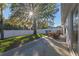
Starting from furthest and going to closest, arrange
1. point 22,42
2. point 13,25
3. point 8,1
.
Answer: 1. point 22,42
2. point 13,25
3. point 8,1

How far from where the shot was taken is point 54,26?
6.95 m

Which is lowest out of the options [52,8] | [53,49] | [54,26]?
[53,49]

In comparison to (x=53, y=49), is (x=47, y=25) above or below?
above

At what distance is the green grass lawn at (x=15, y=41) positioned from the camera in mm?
6711

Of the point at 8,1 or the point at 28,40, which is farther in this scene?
the point at 28,40

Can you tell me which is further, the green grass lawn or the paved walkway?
the paved walkway

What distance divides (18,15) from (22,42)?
858 millimetres

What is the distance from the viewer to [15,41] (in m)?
6.93

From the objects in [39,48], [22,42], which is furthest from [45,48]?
[22,42]

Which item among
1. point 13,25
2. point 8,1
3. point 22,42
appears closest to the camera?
point 8,1

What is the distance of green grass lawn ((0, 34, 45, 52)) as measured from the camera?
671 centimetres

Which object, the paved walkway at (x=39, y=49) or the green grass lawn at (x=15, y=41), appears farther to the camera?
the paved walkway at (x=39, y=49)

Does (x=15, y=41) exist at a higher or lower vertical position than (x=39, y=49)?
higher

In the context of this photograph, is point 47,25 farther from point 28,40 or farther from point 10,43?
point 10,43
